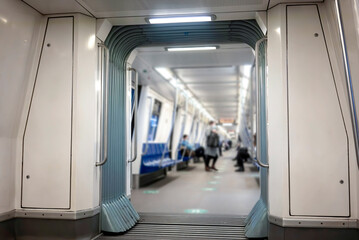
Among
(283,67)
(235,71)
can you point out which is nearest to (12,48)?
(283,67)

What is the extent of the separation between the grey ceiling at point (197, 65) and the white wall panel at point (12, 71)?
7.23 ft

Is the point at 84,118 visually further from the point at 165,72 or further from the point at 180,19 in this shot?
the point at 165,72

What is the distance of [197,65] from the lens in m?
6.78

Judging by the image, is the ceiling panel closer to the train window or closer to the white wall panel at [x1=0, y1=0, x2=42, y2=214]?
the white wall panel at [x1=0, y1=0, x2=42, y2=214]

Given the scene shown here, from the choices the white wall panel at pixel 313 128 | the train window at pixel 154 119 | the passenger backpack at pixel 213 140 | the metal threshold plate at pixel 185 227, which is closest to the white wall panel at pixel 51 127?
the metal threshold plate at pixel 185 227

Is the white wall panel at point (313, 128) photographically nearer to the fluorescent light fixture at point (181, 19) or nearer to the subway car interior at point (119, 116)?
the subway car interior at point (119, 116)

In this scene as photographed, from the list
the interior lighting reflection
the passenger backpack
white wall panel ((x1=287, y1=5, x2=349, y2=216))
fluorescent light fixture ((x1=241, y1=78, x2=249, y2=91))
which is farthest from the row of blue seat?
white wall panel ((x1=287, y1=5, x2=349, y2=216))

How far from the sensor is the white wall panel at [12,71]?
3.23 m

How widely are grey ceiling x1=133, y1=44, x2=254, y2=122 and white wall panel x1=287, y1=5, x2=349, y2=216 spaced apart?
1.99 meters

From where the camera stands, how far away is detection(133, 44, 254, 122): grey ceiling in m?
5.87

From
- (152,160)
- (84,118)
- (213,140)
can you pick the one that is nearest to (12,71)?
(84,118)

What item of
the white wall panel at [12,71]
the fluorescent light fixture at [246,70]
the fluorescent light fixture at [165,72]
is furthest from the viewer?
the fluorescent light fixture at [246,70]

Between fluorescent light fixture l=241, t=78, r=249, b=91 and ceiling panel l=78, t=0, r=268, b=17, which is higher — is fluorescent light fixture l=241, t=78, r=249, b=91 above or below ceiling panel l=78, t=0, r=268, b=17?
above

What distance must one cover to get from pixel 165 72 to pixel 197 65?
4.68 ft
